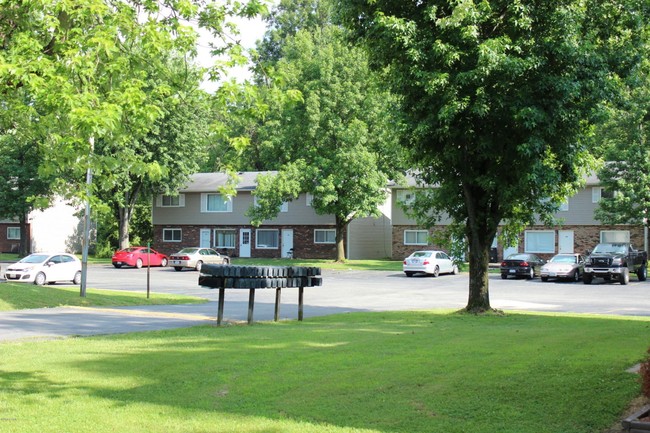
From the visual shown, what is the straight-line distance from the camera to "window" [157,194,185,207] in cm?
6297

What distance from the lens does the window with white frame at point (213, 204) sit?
60906 millimetres

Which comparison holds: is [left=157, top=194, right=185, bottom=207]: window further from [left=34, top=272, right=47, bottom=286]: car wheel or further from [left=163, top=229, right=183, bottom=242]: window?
[left=34, top=272, right=47, bottom=286]: car wheel

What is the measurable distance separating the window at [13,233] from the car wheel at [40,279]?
128 feet

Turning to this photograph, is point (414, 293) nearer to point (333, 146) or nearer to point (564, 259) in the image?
point (564, 259)

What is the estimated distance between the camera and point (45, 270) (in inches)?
1251

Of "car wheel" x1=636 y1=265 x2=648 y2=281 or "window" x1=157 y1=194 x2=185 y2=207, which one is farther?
"window" x1=157 y1=194 x2=185 y2=207

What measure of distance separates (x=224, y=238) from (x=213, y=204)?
2.95 m

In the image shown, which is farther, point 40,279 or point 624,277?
point 624,277

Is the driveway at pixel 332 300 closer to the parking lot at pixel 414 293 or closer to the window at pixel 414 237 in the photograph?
the parking lot at pixel 414 293

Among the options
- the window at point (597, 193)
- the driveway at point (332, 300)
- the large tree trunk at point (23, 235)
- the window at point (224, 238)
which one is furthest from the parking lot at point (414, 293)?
the window at point (224, 238)

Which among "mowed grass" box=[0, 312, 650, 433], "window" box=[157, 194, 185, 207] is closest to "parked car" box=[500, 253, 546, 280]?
"mowed grass" box=[0, 312, 650, 433]

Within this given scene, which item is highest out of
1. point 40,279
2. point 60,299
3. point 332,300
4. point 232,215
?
point 232,215

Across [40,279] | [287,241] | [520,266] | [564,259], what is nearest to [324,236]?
[287,241]

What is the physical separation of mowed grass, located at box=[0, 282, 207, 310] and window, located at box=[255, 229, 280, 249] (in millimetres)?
33102
